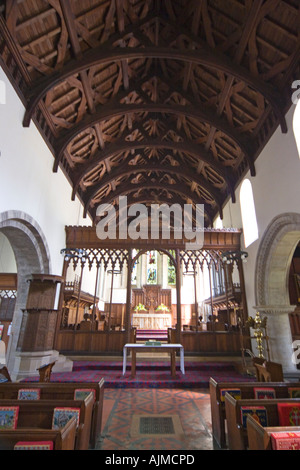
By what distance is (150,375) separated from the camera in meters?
6.39

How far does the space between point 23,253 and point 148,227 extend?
13.7 feet

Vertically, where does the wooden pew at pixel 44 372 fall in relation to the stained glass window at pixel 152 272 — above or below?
below

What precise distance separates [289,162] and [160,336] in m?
8.73

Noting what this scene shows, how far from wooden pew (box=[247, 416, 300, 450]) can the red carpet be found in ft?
12.9

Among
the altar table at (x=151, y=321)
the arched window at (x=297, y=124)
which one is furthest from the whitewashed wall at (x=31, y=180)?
the arched window at (x=297, y=124)

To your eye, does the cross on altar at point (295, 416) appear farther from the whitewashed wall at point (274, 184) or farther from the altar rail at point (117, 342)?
the altar rail at point (117, 342)

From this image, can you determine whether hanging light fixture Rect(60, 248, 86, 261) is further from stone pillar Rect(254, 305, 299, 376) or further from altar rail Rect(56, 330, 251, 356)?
stone pillar Rect(254, 305, 299, 376)

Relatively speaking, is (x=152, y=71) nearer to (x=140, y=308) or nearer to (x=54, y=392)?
(x=54, y=392)

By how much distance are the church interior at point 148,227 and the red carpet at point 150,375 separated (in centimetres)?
4

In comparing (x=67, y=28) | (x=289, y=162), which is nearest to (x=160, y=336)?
(x=289, y=162)

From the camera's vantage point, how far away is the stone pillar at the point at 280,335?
6395mm

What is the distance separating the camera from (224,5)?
6082mm

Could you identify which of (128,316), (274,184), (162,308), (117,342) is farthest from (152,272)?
(274,184)
